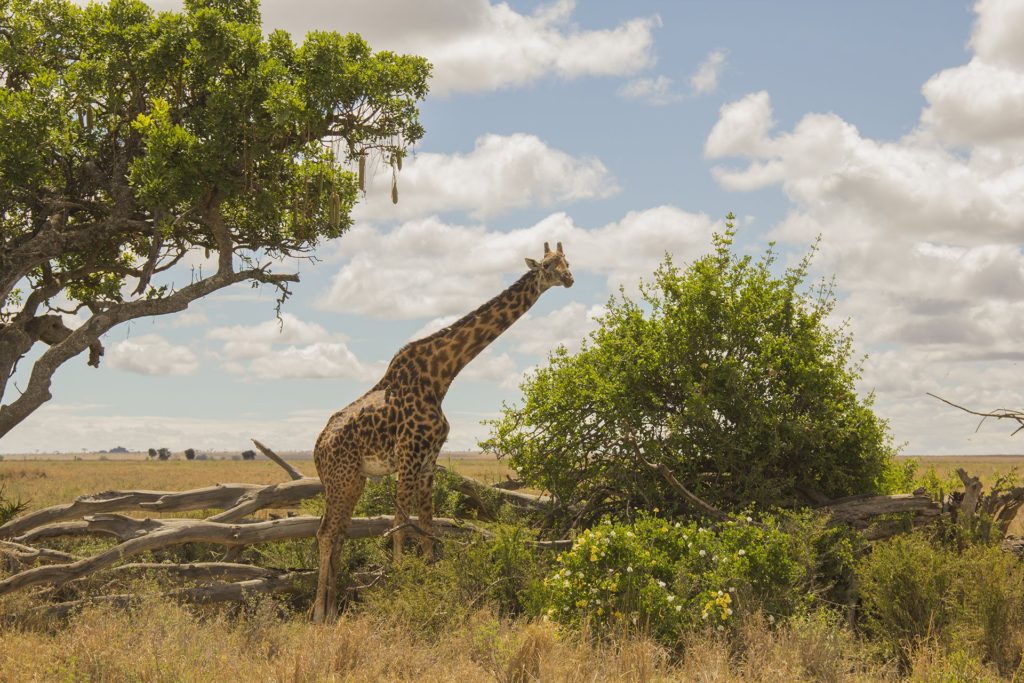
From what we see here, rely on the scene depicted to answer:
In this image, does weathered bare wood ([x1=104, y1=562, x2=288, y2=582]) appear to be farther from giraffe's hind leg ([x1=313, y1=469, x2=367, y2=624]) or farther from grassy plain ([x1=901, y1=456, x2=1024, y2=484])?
grassy plain ([x1=901, y1=456, x2=1024, y2=484])

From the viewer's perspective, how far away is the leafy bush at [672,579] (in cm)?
973

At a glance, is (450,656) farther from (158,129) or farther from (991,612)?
(158,129)

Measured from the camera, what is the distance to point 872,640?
10.7 metres

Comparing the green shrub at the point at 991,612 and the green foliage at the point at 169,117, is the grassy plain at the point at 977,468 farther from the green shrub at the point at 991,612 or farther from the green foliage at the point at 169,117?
the green foliage at the point at 169,117

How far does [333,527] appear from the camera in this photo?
1196 centimetres

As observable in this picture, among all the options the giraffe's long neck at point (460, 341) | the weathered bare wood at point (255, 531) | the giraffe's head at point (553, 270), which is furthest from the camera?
the weathered bare wood at point (255, 531)

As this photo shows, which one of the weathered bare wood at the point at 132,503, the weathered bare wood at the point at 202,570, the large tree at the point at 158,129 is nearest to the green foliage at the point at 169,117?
the large tree at the point at 158,129

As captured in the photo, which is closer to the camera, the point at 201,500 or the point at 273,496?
the point at 273,496

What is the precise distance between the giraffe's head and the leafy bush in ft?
11.1

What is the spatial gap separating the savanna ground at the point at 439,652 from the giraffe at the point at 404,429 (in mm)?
1274

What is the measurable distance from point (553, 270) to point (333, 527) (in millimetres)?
4526

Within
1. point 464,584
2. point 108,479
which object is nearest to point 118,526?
point 464,584

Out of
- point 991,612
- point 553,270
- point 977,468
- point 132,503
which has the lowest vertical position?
point 977,468

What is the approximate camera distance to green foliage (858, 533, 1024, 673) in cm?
986
